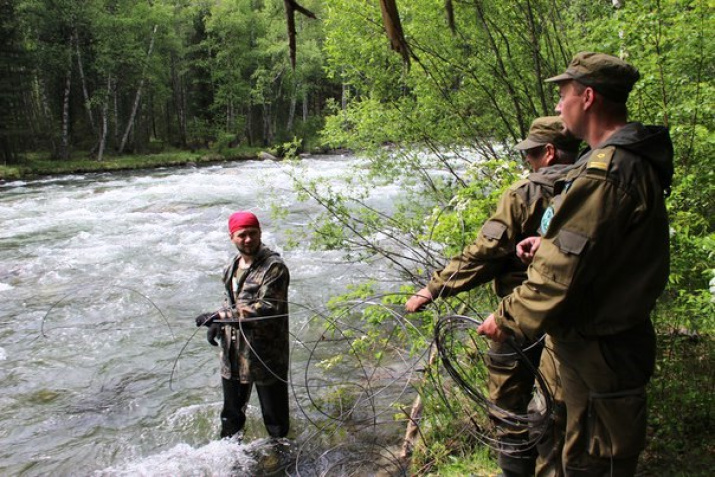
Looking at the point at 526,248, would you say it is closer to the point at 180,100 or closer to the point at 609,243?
the point at 609,243

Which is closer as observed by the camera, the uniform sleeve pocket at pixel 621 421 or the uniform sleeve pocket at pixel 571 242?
the uniform sleeve pocket at pixel 571 242

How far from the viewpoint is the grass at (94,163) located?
82.8 ft

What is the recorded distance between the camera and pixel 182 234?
548 inches

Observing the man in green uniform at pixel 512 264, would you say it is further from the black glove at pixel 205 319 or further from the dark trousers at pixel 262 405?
the dark trousers at pixel 262 405

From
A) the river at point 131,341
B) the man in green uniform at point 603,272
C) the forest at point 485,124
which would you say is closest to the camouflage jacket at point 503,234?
the forest at point 485,124

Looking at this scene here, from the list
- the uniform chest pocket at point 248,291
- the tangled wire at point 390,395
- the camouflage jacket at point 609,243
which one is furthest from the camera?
the uniform chest pocket at point 248,291

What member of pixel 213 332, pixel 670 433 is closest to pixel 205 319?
pixel 213 332

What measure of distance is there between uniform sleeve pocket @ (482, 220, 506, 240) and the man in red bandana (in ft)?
6.86

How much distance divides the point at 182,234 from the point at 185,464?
385 inches

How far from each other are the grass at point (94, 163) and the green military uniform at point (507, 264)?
88.0ft

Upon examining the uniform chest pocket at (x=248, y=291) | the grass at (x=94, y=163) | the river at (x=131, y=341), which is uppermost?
the grass at (x=94, y=163)

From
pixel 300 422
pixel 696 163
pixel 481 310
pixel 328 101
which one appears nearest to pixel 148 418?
pixel 300 422

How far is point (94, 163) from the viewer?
29094mm

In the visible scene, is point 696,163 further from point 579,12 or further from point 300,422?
point 300,422
